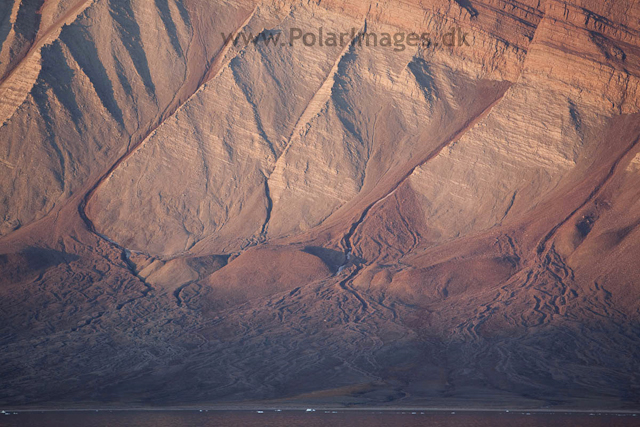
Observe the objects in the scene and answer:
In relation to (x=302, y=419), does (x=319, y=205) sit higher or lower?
higher

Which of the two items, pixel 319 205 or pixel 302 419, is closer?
pixel 302 419

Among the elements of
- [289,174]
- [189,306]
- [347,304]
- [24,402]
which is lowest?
[24,402]

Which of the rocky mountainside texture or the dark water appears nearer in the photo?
the dark water

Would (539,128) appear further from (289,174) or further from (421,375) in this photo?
(421,375)

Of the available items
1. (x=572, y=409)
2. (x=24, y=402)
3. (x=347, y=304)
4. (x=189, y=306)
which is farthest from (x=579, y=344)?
(x=24, y=402)
